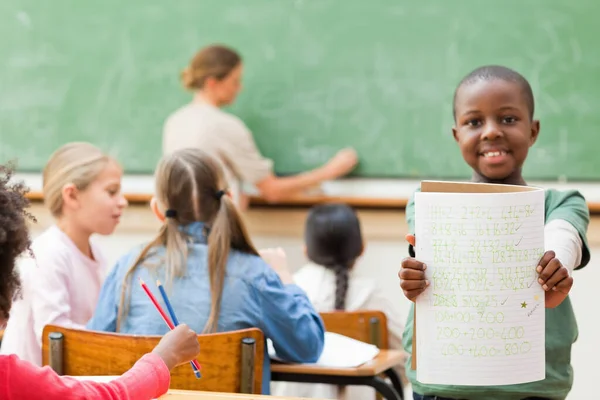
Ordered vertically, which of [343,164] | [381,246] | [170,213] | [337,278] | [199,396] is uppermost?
[343,164]

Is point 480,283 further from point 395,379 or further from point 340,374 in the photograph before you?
point 395,379

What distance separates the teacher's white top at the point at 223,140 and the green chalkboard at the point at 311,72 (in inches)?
7.5

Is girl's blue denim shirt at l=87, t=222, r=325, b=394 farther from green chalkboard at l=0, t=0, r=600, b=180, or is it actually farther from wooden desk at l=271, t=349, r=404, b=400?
green chalkboard at l=0, t=0, r=600, b=180

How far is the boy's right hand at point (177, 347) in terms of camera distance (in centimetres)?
160

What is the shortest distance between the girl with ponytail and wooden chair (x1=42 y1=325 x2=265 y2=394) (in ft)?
0.70

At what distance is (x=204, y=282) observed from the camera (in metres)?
2.36

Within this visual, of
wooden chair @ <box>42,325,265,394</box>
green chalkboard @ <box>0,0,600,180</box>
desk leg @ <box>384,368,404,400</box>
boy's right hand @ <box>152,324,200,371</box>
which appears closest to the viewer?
boy's right hand @ <box>152,324,200,371</box>

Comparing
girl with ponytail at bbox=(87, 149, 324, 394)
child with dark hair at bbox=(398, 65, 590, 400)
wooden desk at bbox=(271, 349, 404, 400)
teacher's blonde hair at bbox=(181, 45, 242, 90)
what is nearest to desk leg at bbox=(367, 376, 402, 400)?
wooden desk at bbox=(271, 349, 404, 400)

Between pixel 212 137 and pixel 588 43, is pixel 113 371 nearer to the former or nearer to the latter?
pixel 212 137

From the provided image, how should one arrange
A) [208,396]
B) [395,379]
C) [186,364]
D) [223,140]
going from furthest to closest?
[223,140]
[395,379]
[186,364]
[208,396]

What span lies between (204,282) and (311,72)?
226cm

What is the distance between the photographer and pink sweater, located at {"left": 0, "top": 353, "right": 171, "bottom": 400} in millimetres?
1395

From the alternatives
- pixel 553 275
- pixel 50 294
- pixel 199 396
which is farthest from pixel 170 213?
pixel 553 275

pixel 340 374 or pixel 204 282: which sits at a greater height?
pixel 204 282
